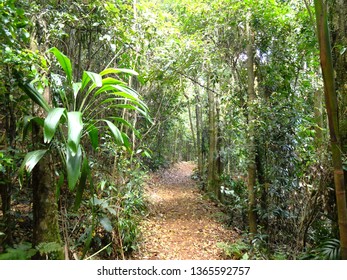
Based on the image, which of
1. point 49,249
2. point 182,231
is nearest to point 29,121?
point 49,249

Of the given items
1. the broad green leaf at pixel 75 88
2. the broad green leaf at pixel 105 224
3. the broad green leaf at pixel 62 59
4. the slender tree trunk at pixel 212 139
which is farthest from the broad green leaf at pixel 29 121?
the slender tree trunk at pixel 212 139

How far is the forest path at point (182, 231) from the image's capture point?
402 cm

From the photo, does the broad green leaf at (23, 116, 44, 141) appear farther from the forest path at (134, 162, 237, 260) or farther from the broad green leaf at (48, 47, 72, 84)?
the forest path at (134, 162, 237, 260)

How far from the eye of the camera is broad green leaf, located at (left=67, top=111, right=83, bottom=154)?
1654mm

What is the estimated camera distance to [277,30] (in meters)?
4.84

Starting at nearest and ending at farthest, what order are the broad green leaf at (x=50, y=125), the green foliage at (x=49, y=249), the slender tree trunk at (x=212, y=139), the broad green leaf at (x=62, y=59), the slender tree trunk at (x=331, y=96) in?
the slender tree trunk at (x=331, y=96)
the broad green leaf at (x=50, y=125)
the green foliage at (x=49, y=249)
the broad green leaf at (x=62, y=59)
the slender tree trunk at (x=212, y=139)

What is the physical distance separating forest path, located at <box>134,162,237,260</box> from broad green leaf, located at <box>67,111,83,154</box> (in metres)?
2.50

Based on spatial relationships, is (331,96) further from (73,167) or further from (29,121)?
(29,121)

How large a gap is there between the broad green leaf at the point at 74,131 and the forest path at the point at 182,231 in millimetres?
2497

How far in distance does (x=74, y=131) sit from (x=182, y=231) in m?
3.94

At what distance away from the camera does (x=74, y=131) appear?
5.50 ft

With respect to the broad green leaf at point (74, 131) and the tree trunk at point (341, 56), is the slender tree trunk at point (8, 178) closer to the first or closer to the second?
the broad green leaf at point (74, 131)

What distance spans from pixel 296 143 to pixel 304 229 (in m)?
1.62
